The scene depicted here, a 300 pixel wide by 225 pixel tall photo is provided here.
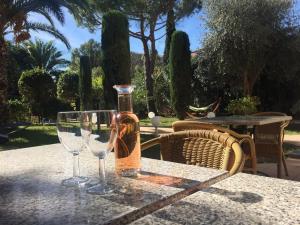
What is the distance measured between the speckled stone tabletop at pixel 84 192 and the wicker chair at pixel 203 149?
0.33 m

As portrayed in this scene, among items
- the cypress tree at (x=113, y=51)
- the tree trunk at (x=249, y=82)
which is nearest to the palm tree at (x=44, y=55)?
the cypress tree at (x=113, y=51)

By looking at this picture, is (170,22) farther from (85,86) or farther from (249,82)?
(249,82)

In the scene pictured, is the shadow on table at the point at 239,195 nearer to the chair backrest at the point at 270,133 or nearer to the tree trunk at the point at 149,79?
the chair backrest at the point at 270,133

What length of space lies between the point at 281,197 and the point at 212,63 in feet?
35.1

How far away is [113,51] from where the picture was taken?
10.3 m

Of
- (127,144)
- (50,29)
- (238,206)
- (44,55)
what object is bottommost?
(238,206)

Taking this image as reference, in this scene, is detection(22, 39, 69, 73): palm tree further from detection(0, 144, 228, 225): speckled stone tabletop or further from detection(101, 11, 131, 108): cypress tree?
detection(0, 144, 228, 225): speckled stone tabletop

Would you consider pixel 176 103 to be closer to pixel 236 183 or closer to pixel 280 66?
pixel 280 66

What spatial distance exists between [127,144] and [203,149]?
60cm

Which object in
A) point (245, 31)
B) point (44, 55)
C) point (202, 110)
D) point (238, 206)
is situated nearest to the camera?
point (238, 206)

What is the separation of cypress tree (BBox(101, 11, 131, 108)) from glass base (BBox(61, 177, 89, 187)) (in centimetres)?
904

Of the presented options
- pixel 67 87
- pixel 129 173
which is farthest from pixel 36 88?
pixel 129 173

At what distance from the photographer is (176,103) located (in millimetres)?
11828

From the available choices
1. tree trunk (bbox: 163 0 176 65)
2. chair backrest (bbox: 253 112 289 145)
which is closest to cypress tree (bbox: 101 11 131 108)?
tree trunk (bbox: 163 0 176 65)
